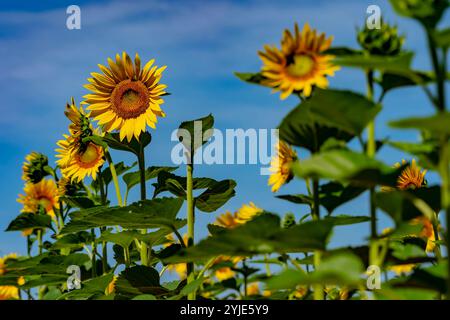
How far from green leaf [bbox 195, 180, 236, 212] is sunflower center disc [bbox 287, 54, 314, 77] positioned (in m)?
0.79

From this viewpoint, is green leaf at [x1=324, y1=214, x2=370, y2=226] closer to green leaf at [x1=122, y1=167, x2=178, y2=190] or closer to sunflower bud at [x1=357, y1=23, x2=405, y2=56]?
sunflower bud at [x1=357, y1=23, x2=405, y2=56]

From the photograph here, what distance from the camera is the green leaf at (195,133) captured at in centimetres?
181

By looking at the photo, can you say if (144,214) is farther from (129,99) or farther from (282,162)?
(129,99)

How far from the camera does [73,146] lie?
2.50 meters

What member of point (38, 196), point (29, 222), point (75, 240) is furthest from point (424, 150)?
point (38, 196)

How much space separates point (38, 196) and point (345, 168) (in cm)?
319

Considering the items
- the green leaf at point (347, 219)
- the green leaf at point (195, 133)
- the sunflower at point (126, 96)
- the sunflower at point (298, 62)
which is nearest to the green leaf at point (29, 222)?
the sunflower at point (126, 96)

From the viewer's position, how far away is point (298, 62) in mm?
1252

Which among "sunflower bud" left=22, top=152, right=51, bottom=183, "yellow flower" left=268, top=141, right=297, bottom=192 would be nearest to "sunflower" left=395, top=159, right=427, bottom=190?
"yellow flower" left=268, top=141, right=297, bottom=192
